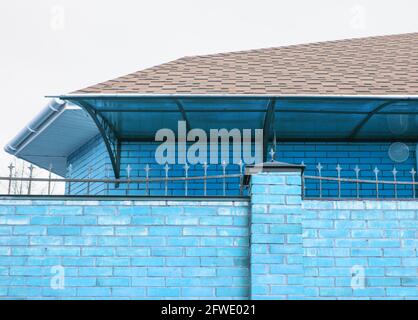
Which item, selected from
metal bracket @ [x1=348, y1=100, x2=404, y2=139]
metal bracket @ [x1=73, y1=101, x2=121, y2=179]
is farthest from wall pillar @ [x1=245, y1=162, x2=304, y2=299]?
metal bracket @ [x1=73, y1=101, x2=121, y2=179]

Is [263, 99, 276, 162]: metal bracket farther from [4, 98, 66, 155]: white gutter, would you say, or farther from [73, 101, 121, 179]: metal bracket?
[4, 98, 66, 155]: white gutter

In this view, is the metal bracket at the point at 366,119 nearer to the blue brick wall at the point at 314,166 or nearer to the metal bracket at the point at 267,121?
the blue brick wall at the point at 314,166

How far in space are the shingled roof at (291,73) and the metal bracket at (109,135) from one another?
0.28 metres

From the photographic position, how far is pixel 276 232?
6.09 meters

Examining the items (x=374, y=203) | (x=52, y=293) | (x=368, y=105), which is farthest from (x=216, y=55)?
(x=52, y=293)

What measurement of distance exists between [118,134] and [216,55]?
253cm

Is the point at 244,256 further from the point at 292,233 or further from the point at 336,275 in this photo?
the point at 336,275

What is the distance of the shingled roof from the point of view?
8289 mm

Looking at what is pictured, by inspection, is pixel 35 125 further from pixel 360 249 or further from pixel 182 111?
pixel 360 249

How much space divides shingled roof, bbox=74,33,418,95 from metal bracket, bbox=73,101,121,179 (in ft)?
0.93

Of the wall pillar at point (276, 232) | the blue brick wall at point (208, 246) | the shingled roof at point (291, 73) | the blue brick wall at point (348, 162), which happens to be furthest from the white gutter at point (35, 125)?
the wall pillar at point (276, 232)

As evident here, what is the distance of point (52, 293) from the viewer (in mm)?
6113

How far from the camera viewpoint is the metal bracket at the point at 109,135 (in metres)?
8.11
